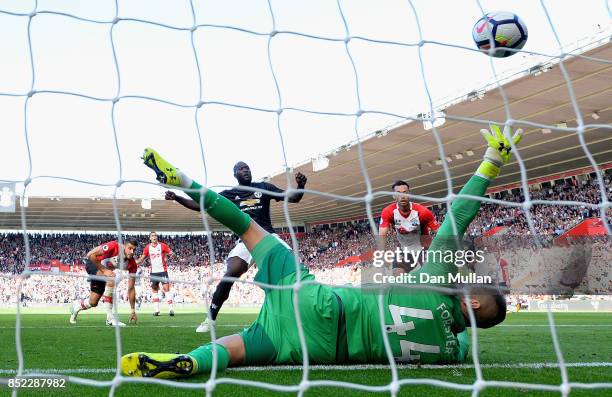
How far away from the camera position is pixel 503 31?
14.4 ft

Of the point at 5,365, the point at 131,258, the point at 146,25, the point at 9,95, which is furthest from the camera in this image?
the point at 131,258

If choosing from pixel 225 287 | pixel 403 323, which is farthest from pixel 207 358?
Result: pixel 225 287

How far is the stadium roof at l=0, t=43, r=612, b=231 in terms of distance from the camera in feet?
47.1

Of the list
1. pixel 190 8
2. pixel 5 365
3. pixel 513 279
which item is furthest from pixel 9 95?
pixel 513 279

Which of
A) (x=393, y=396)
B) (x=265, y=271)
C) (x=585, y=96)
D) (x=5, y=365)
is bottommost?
(x=393, y=396)

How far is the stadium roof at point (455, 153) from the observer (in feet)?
47.1

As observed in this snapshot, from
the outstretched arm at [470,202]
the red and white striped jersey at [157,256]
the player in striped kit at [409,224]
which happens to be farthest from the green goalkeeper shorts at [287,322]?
the red and white striped jersey at [157,256]

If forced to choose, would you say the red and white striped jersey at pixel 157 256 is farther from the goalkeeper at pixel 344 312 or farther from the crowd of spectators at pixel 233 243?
the crowd of spectators at pixel 233 243

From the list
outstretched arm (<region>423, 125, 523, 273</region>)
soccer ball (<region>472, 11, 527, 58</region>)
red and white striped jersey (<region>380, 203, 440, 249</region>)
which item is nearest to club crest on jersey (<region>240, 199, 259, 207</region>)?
red and white striped jersey (<region>380, 203, 440, 249</region>)

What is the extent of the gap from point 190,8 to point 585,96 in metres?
13.9

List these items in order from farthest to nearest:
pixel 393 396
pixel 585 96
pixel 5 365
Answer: pixel 585 96 → pixel 5 365 → pixel 393 396

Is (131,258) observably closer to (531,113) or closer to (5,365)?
(5,365)

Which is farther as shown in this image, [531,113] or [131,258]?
[531,113]

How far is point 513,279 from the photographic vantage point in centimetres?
1666
